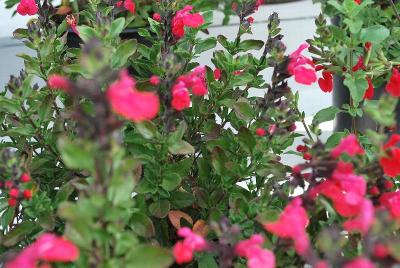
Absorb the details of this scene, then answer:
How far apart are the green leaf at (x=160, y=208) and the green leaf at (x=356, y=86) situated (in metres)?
0.31

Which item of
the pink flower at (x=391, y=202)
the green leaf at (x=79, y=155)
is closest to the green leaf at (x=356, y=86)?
the pink flower at (x=391, y=202)

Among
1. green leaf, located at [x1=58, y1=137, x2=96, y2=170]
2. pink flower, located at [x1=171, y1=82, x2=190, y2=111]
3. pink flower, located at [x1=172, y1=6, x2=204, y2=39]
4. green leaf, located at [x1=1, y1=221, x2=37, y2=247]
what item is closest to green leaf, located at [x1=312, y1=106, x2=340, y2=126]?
pink flower, located at [x1=172, y1=6, x2=204, y2=39]

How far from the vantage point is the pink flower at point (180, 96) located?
60 centimetres

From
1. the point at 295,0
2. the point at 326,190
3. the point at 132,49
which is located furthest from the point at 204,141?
the point at 295,0

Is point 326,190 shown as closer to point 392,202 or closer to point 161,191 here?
point 392,202

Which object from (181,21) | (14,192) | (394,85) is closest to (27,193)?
(14,192)

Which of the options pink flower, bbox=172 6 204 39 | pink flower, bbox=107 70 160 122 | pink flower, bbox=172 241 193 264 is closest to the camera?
pink flower, bbox=107 70 160 122

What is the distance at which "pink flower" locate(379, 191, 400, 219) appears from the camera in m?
0.53

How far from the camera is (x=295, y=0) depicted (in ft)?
8.70

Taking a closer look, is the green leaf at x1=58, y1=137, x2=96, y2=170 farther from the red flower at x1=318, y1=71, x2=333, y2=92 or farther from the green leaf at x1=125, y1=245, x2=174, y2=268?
the red flower at x1=318, y1=71, x2=333, y2=92

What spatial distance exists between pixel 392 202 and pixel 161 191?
0.27m

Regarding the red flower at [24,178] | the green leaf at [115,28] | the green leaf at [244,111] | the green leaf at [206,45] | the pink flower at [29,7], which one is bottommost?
the green leaf at [244,111]

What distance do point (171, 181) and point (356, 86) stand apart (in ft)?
1.04

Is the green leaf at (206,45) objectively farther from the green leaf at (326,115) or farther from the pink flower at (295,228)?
the pink flower at (295,228)
